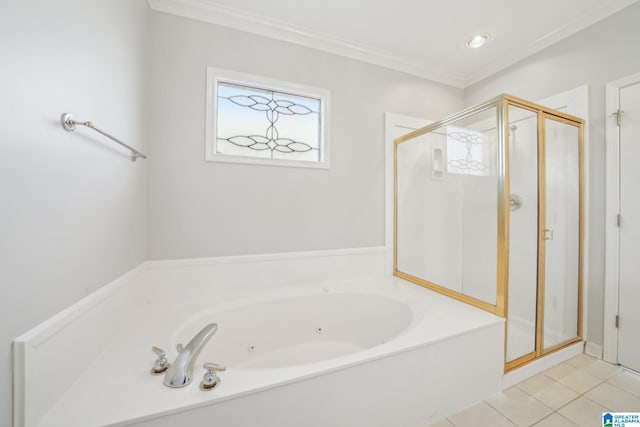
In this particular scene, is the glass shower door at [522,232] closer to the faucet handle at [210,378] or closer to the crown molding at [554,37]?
the crown molding at [554,37]

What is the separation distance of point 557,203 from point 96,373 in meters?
2.79

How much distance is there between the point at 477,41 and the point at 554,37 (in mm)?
563

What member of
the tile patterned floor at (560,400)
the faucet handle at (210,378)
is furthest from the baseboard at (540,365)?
the faucet handle at (210,378)

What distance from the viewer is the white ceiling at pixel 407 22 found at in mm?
1663

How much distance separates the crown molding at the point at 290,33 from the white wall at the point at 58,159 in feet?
1.54

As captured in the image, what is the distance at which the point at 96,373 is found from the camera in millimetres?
911

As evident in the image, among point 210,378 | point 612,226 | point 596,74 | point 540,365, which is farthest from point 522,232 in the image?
point 210,378

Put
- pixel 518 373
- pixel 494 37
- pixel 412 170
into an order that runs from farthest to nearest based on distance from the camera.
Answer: pixel 412 170, pixel 494 37, pixel 518 373

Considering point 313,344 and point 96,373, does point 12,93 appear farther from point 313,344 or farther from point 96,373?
point 313,344

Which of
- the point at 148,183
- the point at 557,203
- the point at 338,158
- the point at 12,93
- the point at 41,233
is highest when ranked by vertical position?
the point at 338,158

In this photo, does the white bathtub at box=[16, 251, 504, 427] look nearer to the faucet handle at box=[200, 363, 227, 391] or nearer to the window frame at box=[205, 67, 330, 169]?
the faucet handle at box=[200, 363, 227, 391]

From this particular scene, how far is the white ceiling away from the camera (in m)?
1.66

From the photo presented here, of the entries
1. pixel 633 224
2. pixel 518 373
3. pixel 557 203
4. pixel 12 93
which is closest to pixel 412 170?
pixel 557 203

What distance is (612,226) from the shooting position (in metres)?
1.65
